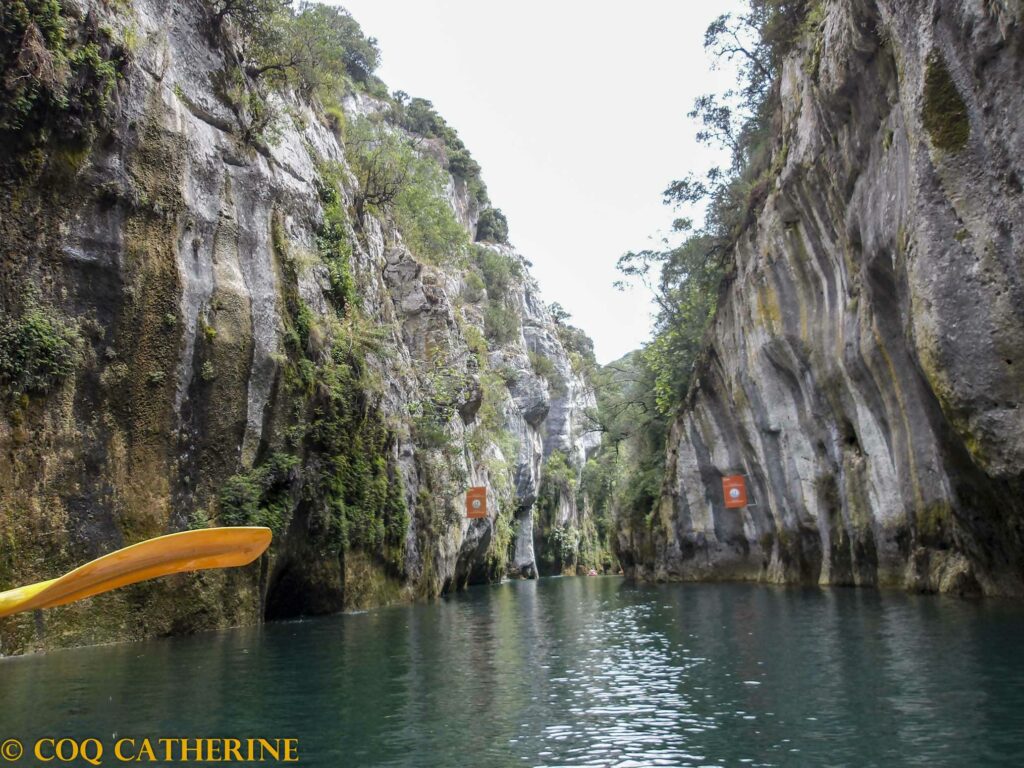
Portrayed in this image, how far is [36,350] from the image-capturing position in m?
14.0

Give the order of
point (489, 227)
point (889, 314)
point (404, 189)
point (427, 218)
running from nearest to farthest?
point (889, 314)
point (404, 189)
point (427, 218)
point (489, 227)

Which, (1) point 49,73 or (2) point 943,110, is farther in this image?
(1) point 49,73

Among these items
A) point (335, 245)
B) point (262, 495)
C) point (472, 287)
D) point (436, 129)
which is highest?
point (436, 129)

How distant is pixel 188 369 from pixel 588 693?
11.5 meters

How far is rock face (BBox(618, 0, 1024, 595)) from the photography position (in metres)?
12.0

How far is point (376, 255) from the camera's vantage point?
33281 mm

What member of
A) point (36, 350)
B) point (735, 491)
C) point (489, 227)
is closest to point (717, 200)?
point (735, 491)

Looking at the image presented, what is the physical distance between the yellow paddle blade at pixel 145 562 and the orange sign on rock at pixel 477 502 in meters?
25.3

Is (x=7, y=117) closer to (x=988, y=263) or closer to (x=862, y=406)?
(x=988, y=263)

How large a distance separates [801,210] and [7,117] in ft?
58.9

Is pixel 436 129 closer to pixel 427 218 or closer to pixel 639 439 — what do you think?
pixel 427 218

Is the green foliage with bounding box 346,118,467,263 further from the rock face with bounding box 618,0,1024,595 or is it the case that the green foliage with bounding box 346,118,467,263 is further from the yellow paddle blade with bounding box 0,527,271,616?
the yellow paddle blade with bounding box 0,527,271,616

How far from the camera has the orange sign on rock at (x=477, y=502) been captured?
109 ft
